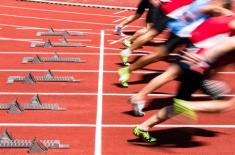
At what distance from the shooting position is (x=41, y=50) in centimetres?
957

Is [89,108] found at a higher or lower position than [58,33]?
lower

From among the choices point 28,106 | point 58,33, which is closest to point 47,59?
point 58,33

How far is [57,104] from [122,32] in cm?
504

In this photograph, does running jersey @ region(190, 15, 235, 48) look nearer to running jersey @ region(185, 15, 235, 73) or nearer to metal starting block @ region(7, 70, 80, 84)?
running jersey @ region(185, 15, 235, 73)

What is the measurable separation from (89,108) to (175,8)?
163 cm

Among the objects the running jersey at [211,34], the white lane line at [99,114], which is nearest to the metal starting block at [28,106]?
the white lane line at [99,114]

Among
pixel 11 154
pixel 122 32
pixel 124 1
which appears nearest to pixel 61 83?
pixel 11 154

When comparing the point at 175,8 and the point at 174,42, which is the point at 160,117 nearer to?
the point at 174,42

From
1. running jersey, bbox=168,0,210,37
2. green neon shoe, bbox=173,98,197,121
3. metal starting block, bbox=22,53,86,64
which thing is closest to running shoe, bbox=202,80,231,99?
green neon shoe, bbox=173,98,197,121

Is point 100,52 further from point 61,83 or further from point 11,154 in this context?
point 11,154

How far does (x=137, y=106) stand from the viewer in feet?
19.3

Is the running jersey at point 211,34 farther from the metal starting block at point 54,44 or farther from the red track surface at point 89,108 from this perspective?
the metal starting block at point 54,44

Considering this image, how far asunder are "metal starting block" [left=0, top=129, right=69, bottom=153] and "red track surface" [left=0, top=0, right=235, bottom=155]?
7 cm

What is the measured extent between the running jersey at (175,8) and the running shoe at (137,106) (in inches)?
48.9
